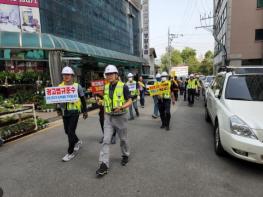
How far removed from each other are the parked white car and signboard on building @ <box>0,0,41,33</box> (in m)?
12.9

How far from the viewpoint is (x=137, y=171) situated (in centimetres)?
400

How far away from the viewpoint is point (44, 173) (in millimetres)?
4066

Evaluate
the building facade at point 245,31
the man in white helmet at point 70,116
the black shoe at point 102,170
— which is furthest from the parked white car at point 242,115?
the building facade at point 245,31

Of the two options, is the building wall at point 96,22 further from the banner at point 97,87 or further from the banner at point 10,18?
the banner at point 97,87

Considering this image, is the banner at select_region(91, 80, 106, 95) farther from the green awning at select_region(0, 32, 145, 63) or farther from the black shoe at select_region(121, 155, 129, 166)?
the green awning at select_region(0, 32, 145, 63)

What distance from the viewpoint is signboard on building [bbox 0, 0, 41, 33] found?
12.9 metres

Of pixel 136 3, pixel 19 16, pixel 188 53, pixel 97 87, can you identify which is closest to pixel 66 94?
pixel 97 87

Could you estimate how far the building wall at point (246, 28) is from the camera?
80.6ft

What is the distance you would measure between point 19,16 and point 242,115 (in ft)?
45.8

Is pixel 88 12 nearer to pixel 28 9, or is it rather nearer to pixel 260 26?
pixel 28 9

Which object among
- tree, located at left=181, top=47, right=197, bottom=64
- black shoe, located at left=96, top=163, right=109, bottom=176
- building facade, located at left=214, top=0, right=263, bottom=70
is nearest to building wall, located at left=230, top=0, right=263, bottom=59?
building facade, located at left=214, top=0, right=263, bottom=70

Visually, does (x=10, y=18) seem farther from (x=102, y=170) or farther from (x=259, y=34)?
(x=259, y=34)

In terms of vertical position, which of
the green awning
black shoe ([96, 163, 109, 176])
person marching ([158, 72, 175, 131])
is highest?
the green awning

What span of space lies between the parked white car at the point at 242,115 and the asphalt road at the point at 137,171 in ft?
1.50
